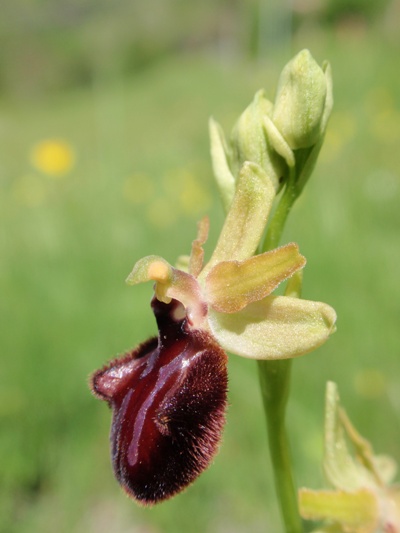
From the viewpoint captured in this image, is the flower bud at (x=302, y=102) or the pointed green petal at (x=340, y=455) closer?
the flower bud at (x=302, y=102)

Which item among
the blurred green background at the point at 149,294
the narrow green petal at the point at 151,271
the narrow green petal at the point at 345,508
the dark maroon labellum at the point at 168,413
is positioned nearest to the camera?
the dark maroon labellum at the point at 168,413

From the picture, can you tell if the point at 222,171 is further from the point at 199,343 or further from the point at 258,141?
the point at 199,343

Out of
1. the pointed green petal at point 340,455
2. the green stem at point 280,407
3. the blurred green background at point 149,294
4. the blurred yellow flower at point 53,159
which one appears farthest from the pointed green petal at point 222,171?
the blurred yellow flower at point 53,159

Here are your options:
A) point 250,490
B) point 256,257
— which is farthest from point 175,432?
point 250,490

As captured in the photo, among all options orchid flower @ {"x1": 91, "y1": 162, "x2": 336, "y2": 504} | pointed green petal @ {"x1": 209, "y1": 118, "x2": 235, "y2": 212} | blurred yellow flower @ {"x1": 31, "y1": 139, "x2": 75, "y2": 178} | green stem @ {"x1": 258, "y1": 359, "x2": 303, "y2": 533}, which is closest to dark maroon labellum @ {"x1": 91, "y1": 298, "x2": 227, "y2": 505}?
orchid flower @ {"x1": 91, "y1": 162, "x2": 336, "y2": 504}

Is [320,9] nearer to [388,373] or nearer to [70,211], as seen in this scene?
[70,211]

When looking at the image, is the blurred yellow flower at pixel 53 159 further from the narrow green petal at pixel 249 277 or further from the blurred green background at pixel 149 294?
the narrow green petal at pixel 249 277
